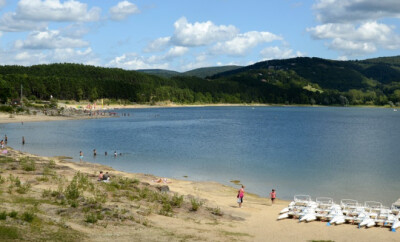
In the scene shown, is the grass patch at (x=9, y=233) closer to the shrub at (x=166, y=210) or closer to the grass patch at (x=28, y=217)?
the grass patch at (x=28, y=217)

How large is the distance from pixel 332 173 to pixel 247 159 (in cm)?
1458

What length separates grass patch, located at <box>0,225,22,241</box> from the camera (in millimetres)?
17414

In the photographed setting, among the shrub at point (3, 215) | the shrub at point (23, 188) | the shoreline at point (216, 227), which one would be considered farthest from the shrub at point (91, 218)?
the shrub at point (23, 188)

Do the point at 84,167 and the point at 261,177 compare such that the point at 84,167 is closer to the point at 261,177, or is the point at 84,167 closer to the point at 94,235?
the point at 261,177

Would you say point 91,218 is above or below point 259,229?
above

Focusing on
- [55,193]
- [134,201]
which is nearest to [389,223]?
[134,201]

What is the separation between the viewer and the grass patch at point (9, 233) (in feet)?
57.1

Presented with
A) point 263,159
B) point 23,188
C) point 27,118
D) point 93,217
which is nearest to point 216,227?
point 93,217

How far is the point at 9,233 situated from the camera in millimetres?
17812

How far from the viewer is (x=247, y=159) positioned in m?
61.9

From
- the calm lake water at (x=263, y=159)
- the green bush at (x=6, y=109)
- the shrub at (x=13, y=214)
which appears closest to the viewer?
the shrub at (x=13, y=214)

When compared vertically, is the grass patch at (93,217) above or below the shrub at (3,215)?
below

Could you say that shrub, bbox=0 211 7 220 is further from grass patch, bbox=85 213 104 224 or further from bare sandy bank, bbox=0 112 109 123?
bare sandy bank, bbox=0 112 109 123

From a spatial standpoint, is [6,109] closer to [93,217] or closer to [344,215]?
[93,217]
